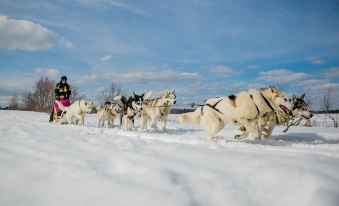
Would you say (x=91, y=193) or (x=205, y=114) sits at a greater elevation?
(x=205, y=114)

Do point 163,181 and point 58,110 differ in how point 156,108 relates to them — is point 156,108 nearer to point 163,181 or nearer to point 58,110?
point 58,110

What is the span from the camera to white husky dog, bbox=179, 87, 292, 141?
653 cm

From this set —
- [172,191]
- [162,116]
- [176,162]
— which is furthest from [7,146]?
[162,116]

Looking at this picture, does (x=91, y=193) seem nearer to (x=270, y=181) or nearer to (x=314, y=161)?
(x=270, y=181)

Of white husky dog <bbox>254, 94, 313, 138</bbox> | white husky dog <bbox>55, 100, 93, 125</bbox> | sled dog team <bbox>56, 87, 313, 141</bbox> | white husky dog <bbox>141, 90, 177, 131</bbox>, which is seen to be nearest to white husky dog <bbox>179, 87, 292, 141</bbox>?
sled dog team <bbox>56, 87, 313, 141</bbox>

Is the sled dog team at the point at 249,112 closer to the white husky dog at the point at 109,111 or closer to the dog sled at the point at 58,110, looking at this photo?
the white husky dog at the point at 109,111

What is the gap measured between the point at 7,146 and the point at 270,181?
12.9 feet

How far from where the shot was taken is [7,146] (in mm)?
4586

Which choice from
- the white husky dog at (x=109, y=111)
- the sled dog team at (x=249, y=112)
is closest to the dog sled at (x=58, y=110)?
the white husky dog at (x=109, y=111)

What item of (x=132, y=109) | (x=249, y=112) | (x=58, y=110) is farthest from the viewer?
(x=58, y=110)

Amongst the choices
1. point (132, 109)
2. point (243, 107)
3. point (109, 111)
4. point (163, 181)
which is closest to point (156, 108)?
point (132, 109)

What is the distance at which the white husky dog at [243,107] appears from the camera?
21.4 feet

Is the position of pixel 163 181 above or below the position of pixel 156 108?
below

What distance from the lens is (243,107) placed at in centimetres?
652
